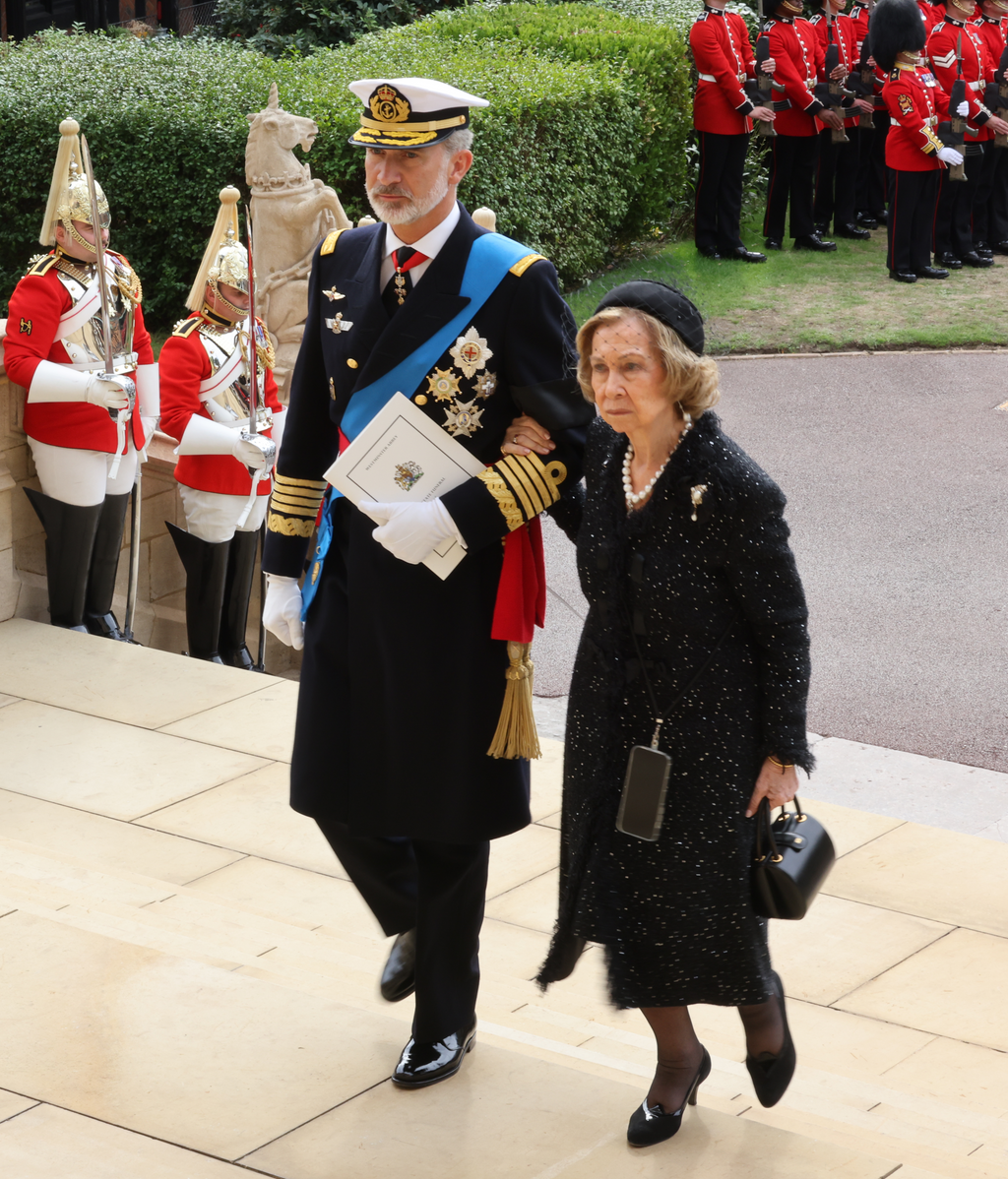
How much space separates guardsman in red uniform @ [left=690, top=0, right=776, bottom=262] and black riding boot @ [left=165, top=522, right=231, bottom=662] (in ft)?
27.8

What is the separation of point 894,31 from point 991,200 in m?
1.97

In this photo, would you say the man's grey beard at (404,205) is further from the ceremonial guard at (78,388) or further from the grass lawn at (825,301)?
the grass lawn at (825,301)

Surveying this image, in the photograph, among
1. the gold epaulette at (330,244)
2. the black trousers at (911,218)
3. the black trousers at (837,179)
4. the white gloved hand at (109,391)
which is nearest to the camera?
the gold epaulette at (330,244)

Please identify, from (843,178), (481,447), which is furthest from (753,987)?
(843,178)

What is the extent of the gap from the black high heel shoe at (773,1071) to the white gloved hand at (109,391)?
3959 mm

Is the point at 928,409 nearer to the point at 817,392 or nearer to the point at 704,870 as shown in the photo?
the point at 817,392

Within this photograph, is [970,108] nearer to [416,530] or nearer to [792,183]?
[792,183]

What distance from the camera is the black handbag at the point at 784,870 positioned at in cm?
290

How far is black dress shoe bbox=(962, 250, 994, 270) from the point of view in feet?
47.2

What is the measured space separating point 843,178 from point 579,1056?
1288 centimetres

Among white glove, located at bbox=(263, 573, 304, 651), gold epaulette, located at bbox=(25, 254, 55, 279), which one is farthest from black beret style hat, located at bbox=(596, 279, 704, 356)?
gold epaulette, located at bbox=(25, 254, 55, 279)

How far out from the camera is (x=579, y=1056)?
3.42m

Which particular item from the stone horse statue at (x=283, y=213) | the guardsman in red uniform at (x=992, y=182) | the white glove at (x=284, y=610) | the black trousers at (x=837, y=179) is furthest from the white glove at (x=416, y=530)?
the guardsman in red uniform at (x=992, y=182)

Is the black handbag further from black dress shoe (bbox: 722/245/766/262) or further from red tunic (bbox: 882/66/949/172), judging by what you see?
black dress shoe (bbox: 722/245/766/262)
